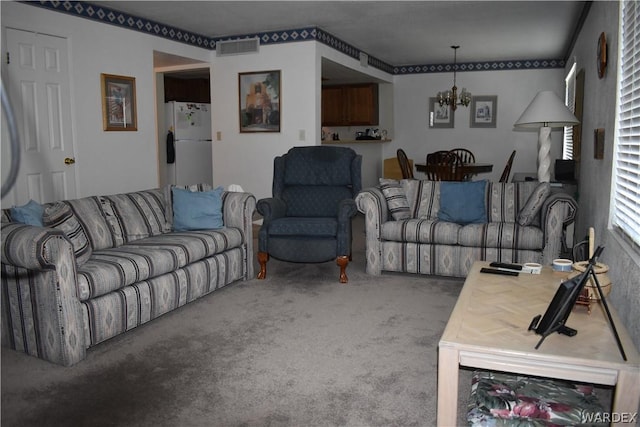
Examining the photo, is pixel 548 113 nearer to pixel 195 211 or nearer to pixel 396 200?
pixel 396 200

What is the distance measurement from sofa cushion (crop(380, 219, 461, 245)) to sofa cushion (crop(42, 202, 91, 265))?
7.51ft

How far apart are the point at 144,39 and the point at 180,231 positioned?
279 cm

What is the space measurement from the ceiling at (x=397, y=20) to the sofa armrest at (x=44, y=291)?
3.20 m

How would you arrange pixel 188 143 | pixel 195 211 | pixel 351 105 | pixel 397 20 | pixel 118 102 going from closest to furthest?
pixel 195 211, pixel 118 102, pixel 397 20, pixel 188 143, pixel 351 105

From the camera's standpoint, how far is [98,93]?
5090 mm

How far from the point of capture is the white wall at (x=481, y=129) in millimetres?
8508

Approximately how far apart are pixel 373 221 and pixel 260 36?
3191 mm

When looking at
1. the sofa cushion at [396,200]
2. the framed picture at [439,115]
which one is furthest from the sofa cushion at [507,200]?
the framed picture at [439,115]

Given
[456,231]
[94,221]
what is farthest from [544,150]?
[94,221]

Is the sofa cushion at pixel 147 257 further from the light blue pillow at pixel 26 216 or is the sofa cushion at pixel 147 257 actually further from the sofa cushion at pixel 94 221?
the light blue pillow at pixel 26 216

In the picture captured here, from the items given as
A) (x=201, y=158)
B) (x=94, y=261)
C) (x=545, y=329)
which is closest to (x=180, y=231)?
(x=94, y=261)

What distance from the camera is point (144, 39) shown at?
18.4 feet

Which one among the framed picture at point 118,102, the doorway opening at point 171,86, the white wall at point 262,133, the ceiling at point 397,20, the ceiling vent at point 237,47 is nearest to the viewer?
the ceiling at point 397,20

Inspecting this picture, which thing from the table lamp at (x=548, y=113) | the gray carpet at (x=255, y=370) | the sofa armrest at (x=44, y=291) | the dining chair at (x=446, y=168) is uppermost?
the table lamp at (x=548, y=113)
